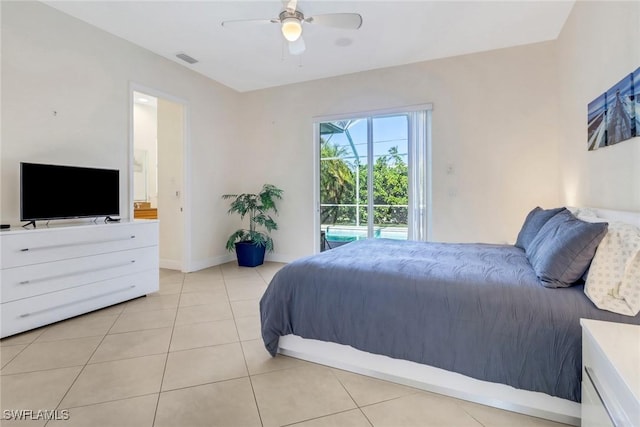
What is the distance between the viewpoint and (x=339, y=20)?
250 cm

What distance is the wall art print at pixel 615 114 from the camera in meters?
1.85

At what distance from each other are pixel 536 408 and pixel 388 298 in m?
0.86

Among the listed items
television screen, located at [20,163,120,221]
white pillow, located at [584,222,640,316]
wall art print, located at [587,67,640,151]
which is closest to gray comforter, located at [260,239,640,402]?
white pillow, located at [584,222,640,316]

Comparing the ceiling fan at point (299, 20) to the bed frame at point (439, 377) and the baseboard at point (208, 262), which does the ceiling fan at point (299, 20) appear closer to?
the bed frame at point (439, 377)

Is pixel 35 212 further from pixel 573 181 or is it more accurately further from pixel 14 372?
pixel 573 181

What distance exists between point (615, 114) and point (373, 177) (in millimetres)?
2668

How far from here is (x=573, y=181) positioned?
9.80 ft

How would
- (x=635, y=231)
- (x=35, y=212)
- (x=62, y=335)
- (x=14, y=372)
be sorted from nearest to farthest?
1. (x=635, y=231)
2. (x=14, y=372)
3. (x=62, y=335)
4. (x=35, y=212)

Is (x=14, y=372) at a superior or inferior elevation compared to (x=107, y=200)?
inferior

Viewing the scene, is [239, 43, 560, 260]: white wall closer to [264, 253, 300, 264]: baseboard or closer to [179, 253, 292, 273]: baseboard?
[264, 253, 300, 264]: baseboard

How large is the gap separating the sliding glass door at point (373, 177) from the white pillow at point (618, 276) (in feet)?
8.75

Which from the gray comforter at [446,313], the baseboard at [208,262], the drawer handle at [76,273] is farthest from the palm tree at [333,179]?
the drawer handle at [76,273]

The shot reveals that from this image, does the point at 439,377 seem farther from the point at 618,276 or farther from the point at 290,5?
the point at 290,5

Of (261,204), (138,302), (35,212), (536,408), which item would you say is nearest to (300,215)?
(261,204)
